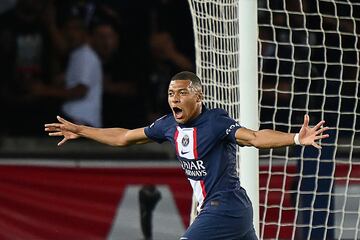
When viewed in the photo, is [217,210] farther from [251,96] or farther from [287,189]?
[287,189]

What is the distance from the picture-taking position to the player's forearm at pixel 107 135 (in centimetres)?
698

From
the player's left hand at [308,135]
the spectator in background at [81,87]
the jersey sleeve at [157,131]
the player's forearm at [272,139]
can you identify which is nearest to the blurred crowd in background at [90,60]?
the spectator in background at [81,87]

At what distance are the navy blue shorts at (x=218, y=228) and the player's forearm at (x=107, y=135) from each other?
0.79 m

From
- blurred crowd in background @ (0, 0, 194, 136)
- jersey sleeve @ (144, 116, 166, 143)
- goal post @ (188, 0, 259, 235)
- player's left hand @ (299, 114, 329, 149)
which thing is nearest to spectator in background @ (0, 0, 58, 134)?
blurred crowd in background @ (0, 0, 194, 136)

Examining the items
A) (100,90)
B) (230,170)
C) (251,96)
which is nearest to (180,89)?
(230,170)

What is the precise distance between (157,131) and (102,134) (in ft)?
1.38

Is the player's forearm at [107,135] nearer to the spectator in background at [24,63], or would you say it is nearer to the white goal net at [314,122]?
the white goal net at [314,122]

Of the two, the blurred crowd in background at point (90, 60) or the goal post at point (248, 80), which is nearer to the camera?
the goal post at point (248, 80)

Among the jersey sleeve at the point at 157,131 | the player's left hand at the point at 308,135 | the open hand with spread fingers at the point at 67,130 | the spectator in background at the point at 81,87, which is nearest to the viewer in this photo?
the player's left hand at the point at 308,135

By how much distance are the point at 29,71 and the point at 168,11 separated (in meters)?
1.30

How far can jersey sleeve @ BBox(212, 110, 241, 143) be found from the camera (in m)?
6.34

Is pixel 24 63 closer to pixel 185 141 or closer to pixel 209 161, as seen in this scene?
pixel 185 141

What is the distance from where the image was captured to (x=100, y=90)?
9820mm

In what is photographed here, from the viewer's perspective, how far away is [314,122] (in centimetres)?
849
